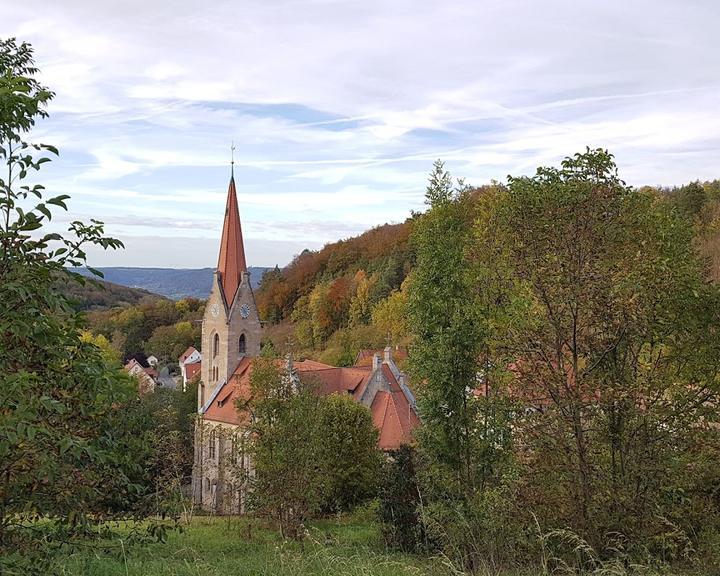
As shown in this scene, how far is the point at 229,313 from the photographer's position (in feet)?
124

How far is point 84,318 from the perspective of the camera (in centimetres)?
424

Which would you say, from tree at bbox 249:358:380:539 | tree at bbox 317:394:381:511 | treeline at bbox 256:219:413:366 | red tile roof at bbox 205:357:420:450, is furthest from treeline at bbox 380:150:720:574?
treeline at bbox 256:219:413:366

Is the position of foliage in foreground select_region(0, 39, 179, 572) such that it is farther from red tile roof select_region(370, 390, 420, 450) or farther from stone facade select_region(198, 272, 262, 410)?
stone facade select_region(198, 272, 262, 410)

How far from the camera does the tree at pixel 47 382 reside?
3613 millimetres

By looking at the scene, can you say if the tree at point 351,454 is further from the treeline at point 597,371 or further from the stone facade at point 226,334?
the treeline at point 597,371

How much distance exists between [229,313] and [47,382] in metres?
34.2

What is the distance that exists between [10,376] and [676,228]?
8468mm

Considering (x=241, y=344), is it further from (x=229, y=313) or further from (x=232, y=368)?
(x=229, y=313)

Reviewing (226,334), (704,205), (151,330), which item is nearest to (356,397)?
(226,334)

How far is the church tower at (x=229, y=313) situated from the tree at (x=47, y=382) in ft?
111

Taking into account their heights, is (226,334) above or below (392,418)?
above

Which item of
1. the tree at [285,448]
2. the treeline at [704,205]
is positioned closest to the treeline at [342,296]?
the treeline at [704,205]

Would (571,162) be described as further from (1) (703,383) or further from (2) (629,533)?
(2) (629,533)

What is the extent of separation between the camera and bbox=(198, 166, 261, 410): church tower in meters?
37.6
